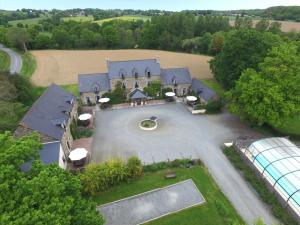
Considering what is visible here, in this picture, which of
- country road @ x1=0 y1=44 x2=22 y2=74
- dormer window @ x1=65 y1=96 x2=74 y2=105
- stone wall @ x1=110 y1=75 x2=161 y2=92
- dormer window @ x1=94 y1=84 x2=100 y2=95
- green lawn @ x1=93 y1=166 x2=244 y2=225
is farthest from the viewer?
country road @ x1=0 y1=44 x2=22 y2=74

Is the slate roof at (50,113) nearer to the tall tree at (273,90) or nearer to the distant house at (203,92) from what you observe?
the distant house at (203,92)

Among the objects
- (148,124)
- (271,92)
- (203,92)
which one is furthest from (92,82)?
(271,92)

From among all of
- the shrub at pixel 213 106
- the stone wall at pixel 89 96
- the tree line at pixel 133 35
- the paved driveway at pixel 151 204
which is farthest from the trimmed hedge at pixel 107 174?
the tree line at pixel 133 35

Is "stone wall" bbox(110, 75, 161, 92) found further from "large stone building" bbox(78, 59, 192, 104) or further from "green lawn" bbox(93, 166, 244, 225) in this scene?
"green lawn" bbox(93, 166, 244, 225)

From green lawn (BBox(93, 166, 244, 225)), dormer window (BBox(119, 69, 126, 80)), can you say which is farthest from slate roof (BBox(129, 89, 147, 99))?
green lawn (BBox(93, 166, 244, 225))

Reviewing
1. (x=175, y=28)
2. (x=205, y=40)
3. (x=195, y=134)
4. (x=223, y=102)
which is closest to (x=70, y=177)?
(x=195, y=134)

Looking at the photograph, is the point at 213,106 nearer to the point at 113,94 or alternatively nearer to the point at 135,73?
the point at 135,73
